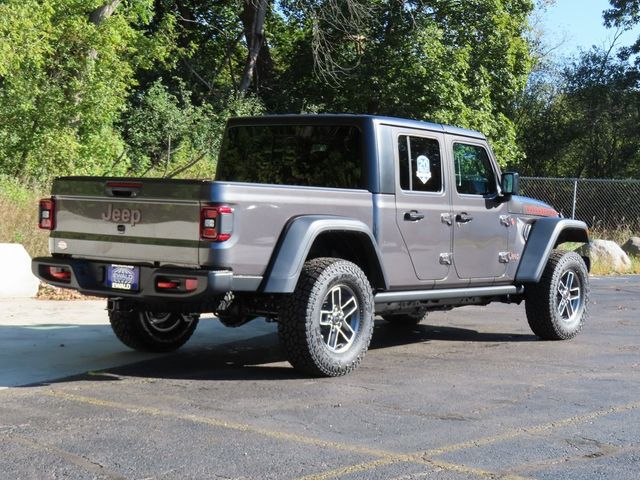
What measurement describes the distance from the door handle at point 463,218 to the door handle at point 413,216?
→ 0.55m

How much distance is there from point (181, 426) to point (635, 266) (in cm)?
1574

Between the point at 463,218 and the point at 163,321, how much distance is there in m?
2.87

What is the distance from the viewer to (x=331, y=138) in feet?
26.0

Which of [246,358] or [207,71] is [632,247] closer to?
[207,71]

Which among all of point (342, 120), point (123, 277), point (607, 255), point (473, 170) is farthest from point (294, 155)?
point (607, 255)

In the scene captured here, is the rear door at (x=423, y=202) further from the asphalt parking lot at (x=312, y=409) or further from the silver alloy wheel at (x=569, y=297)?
the silver alloy wheel at (x=569, y=297)

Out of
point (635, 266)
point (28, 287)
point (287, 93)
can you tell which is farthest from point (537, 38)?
point (28, 287)

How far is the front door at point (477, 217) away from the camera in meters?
8.41

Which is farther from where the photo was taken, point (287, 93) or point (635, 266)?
point (287, 93)

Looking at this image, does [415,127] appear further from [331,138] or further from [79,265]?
[79,265]

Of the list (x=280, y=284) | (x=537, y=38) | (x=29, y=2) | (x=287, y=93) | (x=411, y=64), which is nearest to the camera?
(x=280, y=284)

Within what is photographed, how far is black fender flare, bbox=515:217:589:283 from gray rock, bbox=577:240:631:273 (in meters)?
9.59

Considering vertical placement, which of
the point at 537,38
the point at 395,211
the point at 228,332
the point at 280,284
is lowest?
the point at 228,332

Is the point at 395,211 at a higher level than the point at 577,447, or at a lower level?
higher
